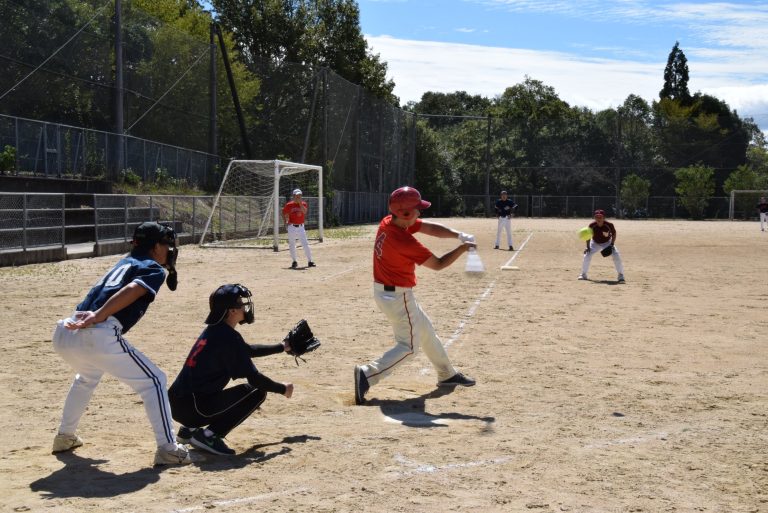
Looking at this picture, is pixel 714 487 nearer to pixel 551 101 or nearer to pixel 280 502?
pixel 280 502

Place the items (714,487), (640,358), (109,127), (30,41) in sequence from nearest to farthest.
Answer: (714,487) < (640,358) < (30,41) < (109,127)

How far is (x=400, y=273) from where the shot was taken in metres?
7.70

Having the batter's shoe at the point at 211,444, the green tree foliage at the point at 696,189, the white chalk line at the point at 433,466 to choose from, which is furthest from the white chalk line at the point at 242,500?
the green tree foliage at the point at 696,189

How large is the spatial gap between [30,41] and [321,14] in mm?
46548

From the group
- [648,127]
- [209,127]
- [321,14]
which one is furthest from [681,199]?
[209,127]

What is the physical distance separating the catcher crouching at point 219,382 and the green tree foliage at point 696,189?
70343mm

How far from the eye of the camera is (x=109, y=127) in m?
32.6

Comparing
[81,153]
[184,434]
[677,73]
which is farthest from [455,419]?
[677,73]

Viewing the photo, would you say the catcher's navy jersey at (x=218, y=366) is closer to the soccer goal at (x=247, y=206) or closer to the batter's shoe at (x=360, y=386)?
the batter's shoe at (x=360, y=386)

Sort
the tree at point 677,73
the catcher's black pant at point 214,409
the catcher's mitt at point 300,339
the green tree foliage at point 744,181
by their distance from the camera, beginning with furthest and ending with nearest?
1. the tree at point 677,73
2. the green tree foliage at point 744,181
3. the catcher's mitt at point 300,339
4. the catcher's black pant at point 214,409

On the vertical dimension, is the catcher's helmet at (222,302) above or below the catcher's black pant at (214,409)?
above

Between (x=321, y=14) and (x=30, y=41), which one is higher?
(x=321, y=14)

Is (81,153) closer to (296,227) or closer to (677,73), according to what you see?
(296,227)

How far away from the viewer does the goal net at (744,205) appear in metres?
69.6
